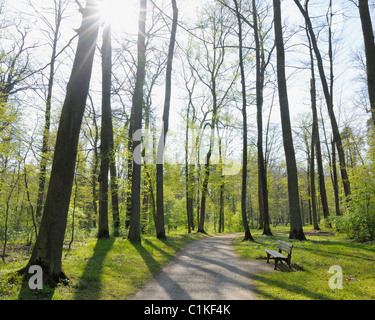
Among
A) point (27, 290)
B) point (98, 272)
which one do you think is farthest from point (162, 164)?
point (27, 290)

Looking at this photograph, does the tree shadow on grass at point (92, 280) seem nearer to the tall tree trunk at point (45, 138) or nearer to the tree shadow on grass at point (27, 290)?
the tree shadow on grass at point (27, 290)

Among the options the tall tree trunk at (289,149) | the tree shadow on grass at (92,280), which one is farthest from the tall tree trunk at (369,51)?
the tree shadow on grass at (92,280)

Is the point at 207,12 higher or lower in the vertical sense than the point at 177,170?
higher

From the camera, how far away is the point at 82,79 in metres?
5.50

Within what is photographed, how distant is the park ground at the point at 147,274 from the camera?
4.50 meters

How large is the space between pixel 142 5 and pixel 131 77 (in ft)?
25.5

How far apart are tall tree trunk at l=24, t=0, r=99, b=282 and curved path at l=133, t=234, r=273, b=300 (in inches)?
77.1

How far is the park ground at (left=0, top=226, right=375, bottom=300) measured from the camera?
4.50 m

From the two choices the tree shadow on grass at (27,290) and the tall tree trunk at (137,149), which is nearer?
the tree shadow on grass at (27,290)

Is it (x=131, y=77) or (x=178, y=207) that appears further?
(x=178, y=207)

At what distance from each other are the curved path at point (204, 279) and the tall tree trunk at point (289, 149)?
164 inches

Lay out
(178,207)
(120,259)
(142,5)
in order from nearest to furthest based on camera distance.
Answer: (120,259) → (142,5) → (178,207)
